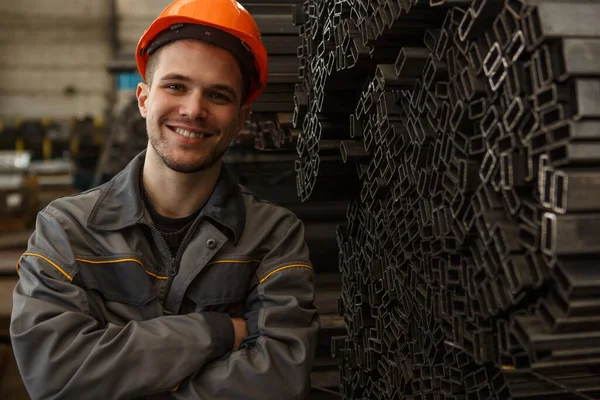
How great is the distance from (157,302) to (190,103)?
0.62m

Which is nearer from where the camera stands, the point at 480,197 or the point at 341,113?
the point at 480,197

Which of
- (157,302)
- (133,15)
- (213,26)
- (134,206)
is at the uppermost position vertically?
(133,15)

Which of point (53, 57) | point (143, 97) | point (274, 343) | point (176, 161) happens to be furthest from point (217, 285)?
point (53, 57)

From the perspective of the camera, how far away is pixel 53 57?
13.8 meters

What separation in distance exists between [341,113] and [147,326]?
1.14 m

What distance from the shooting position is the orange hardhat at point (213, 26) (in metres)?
1.98

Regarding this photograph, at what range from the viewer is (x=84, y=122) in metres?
12.3

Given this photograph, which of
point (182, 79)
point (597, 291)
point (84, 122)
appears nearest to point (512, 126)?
point (597, 291)

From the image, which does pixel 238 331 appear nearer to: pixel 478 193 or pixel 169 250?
pixel 169 250

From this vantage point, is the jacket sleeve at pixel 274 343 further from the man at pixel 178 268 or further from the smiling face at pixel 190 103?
the smiling face at pixel 190 103

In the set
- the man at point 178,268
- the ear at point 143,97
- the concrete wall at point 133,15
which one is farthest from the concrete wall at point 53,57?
the man at point 178,268

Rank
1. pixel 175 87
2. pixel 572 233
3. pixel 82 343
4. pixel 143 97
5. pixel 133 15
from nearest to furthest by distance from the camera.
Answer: pixel 572 233
pixel 82 343
pixel 175 87
pixel 143 97
pixel 133 15

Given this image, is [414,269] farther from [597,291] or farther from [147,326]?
[147,326]

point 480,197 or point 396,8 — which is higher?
point 396,8
